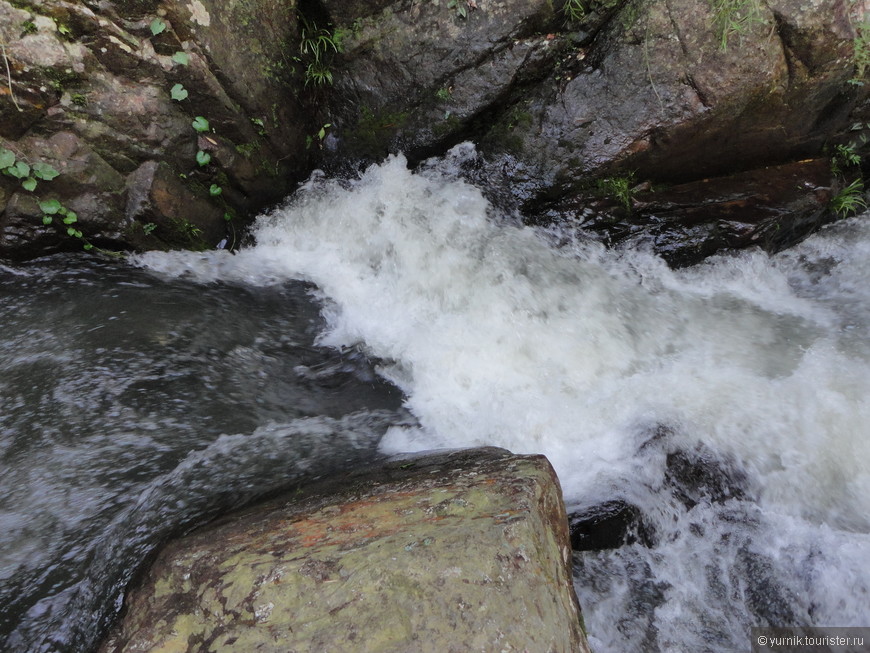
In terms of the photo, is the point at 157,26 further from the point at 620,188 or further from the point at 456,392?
the point at 620,188

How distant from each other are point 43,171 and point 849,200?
6.58 metres

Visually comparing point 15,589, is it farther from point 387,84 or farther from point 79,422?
point 387,84

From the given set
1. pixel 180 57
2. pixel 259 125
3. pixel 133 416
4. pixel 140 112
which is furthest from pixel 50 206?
pixel 133 416

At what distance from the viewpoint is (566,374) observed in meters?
3.96

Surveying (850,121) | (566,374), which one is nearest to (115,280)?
(566,374)

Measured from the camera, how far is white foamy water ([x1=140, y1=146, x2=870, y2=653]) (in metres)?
2.95

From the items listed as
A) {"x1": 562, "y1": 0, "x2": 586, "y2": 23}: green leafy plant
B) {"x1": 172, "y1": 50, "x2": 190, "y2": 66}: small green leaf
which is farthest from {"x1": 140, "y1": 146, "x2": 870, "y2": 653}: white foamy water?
{"x1": 172, "y1": 50, "x2": 190, "y2": 66}: small green leaf

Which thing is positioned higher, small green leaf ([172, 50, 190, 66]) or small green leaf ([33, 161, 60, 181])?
small green leaf ([172, 50, 190, 66])

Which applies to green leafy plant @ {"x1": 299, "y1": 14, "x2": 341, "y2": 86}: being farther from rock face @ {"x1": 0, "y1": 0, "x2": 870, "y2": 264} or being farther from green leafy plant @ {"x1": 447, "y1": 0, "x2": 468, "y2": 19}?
green leafy plant @ {"x1": 447, "y1": 0, "x2": 468, "y2": 19}

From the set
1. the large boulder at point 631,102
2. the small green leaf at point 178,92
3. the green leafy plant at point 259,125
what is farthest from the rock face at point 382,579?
the green leafy plant at point 259,125

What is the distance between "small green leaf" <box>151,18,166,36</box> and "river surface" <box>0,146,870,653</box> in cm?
167

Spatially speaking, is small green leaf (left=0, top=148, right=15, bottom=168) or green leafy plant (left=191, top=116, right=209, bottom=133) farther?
green leafy plant (left=191, top=116, right=209, bottom=133)

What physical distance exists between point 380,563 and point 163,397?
2.11 meters

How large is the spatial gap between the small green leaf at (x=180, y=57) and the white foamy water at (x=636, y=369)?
1434mm
